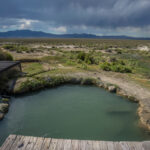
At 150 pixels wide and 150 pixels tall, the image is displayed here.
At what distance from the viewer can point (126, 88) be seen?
10273mm

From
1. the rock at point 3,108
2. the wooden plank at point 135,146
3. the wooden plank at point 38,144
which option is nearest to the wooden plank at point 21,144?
the wooden plank at point 38,144

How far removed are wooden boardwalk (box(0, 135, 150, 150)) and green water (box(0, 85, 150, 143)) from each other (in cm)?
217

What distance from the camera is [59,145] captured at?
3.72 m

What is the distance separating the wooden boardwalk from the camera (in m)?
3.62

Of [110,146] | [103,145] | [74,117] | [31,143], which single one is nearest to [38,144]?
[31,143]

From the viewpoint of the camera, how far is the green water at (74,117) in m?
6.02

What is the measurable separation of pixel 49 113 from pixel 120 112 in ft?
15.1

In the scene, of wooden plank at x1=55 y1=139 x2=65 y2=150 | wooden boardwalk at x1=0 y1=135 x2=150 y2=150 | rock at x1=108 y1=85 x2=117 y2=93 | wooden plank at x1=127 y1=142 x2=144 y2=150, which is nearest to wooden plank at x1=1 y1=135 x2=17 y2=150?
wooden boardwalk at x1=0 y1=135 x2=150 y2=150

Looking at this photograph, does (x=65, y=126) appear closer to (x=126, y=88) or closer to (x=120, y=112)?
(x=120, y=112)

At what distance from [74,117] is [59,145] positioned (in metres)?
3.55

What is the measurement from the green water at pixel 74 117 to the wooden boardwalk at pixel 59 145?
7.13 feet

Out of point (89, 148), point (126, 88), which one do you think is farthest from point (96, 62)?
point (89, 148)

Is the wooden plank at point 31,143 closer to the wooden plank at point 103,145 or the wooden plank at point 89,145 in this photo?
the wooden plank at point 89,145

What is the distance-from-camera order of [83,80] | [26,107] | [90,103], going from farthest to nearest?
[83,80]
[90,103]
[26,107]
